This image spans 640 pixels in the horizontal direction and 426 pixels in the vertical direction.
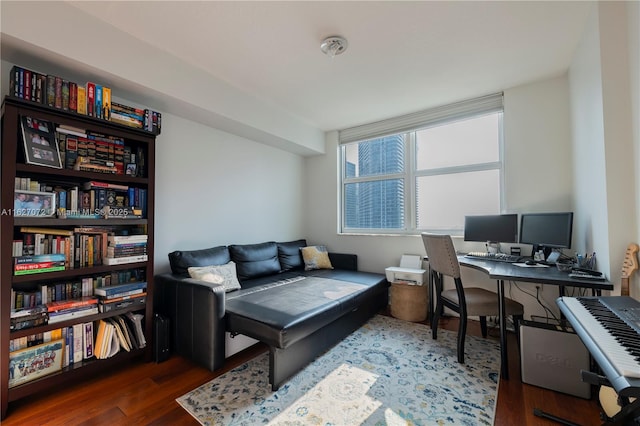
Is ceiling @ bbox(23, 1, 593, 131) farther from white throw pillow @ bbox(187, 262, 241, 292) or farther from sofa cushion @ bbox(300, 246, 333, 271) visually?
sofa cushion @ bbox(300, 246, 333, 271)

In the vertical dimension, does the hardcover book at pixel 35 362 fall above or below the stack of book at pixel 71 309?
below

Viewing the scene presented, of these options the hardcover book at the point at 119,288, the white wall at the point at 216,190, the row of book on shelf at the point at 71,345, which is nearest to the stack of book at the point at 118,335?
the row of book on shelf at the point at 71,345

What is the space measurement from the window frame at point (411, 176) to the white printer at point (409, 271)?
0.41m

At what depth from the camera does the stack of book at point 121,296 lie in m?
1.93

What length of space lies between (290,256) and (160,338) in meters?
1.79

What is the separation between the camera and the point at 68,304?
1783 mm

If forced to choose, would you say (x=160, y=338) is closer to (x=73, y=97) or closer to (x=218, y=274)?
(x=218, y=274)

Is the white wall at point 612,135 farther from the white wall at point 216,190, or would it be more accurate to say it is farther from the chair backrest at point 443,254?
the white wall at point 216,190

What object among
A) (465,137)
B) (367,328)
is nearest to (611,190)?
(465,137)

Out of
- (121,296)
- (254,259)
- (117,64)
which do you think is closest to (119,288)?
(121,296)

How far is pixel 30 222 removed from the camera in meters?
1.62

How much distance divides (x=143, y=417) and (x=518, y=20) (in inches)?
138

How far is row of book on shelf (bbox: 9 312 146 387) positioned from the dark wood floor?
0.17 m

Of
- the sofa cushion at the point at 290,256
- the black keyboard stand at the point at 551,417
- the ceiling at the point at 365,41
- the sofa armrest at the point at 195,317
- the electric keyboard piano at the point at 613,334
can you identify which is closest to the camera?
the electric keyboard piano at the point at 613,334
